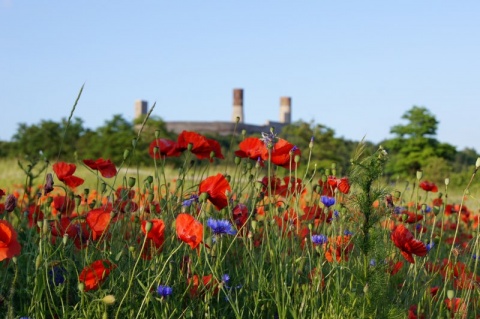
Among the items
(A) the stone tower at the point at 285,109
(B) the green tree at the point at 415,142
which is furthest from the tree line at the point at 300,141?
(A) the stone tower at the point at 285,109

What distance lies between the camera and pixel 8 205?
2.35 m

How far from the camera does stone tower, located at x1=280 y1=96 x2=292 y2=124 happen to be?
56219 millimetres

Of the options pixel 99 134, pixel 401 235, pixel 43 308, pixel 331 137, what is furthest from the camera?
pixel 99 134

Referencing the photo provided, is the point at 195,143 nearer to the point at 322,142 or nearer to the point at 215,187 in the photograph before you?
the point at 215,187

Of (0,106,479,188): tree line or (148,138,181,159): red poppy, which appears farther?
(0,106,479,188): tree line

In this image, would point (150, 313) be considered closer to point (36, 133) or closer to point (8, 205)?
point (8, 205)

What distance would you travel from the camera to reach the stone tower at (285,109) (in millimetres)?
56219

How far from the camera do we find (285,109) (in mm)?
56312

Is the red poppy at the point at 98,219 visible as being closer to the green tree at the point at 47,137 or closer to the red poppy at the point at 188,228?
the red poppy at the point at 188,228

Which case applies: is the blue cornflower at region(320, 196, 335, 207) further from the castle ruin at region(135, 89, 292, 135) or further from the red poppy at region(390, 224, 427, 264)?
the castle ruin at region(135, 89, 292, 135)

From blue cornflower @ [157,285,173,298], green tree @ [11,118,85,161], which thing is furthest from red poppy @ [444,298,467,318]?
green tree @ [11,118,85,161]

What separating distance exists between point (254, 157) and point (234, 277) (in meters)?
0.51

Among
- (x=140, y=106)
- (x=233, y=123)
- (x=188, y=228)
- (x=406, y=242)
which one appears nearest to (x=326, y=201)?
(x=406, y=242)

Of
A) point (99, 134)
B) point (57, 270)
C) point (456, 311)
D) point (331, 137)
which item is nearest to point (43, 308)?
point (57, 270)
